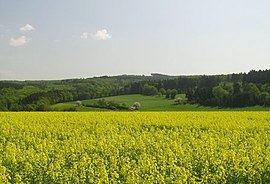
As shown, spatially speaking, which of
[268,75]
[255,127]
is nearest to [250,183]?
[255,127]

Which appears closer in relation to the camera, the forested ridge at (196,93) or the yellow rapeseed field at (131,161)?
the yellow rapeseed field at (131,161)

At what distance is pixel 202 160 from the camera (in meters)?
12.1

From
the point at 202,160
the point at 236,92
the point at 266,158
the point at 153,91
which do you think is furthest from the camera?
the point at 153,91

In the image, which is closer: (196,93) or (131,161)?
(131,161)

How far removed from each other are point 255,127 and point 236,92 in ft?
129

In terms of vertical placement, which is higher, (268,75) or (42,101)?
(268,75)

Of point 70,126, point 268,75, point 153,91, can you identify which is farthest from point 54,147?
point 153,91

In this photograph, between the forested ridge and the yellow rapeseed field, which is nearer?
the yellow rapeseed field

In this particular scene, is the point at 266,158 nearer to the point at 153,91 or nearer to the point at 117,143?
the point at 117,143

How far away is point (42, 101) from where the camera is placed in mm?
63031

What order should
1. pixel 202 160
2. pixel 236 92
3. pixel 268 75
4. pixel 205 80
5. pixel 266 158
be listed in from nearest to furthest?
1. pixel 266 158
2. pixel 202 160
3. pixel 236 92
4. pixel 268 75
5. pixel 205 80

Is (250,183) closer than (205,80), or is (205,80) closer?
(250,183)

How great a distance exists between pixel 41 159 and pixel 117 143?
418cm

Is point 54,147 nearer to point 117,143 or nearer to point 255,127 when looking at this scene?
point 117,143
